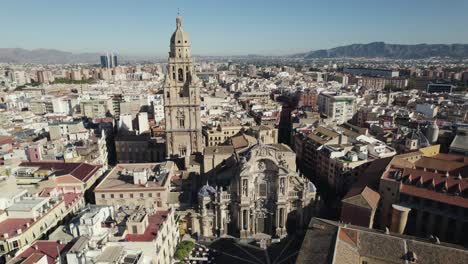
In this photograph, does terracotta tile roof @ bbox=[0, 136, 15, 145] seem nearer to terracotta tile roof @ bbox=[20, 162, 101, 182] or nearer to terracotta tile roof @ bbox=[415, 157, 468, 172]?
terracotta tile roof @ bbox=[20, 162, 101, 182]

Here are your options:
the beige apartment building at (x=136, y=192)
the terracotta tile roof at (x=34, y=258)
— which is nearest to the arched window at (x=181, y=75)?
the beige apartment building at (x=136, y=192)

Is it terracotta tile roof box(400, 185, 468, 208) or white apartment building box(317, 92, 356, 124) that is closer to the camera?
terracotta tile roof box(400, 185, 468, 208)

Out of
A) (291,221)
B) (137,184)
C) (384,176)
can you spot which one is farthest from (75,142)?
(384,176)

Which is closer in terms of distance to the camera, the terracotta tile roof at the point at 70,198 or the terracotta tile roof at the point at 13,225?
the terracotta tile roof at the point at 13,225

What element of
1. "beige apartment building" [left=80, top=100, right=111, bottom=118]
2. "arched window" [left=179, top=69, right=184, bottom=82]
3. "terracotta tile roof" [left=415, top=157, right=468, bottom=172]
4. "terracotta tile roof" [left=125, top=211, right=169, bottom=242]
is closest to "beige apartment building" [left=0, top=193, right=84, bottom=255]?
"terracotta tile roof" [left=125, top=211, right=169, bottom=242]

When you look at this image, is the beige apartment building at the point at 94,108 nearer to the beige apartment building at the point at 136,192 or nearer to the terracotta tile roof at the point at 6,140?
the terracotta tile roof at the point at 6,140

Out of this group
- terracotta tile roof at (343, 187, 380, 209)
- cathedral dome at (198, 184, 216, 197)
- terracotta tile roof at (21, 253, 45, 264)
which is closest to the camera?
terracotta tile roof at (21, 253, 45, 264)

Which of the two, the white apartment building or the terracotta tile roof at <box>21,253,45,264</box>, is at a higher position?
the white apartment building
